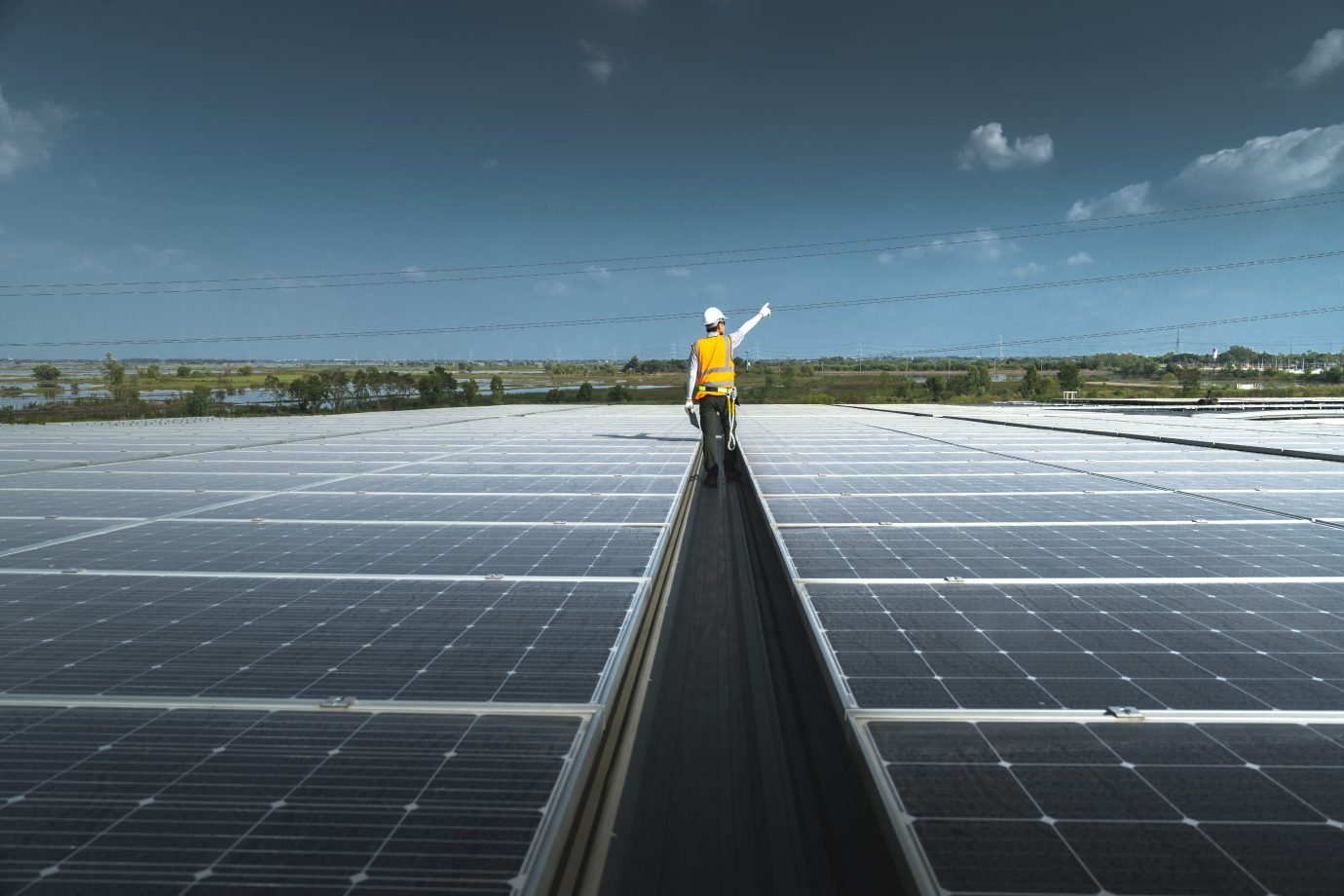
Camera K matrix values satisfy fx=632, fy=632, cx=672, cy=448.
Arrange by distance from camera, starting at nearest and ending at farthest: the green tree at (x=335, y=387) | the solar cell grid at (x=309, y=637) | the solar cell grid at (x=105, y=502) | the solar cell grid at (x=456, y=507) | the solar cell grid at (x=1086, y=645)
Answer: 1. the solar cell grid at (x=1086, y=645)
2. the solar cell grid at (x=309, y=637)
3. the solar cell grid at (x=456, y=507)
4. the solar cell grid at (x=105, y=502)
5. the green tree at (x=335, y=387)

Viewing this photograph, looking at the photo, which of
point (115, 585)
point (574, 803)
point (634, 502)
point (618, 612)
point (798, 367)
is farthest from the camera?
point (798, 367)

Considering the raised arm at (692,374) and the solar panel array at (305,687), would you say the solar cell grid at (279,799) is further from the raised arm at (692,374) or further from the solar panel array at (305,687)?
the raised arm at (692,374)

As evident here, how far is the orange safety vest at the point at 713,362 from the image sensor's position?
28.7 ft

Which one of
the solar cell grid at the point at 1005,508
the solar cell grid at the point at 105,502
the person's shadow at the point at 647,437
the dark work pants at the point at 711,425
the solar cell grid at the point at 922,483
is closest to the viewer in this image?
the solar cell grid at the point at 1005,508

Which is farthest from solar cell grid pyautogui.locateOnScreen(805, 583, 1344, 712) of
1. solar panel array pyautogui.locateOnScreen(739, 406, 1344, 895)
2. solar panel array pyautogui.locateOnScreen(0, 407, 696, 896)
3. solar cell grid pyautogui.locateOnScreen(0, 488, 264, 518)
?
solar cell grid pyautogui.locateOnScreen(0, 488, 264, 518)

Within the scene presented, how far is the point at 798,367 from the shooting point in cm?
8038

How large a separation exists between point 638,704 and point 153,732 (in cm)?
169

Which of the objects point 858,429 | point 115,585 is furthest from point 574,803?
point 858,429

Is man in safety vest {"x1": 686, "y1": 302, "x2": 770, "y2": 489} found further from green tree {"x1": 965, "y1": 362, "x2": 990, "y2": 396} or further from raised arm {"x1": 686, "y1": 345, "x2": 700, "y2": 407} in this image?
green tree {"x1": 965, "y1": 362, "x2": 990, "y2": 396}

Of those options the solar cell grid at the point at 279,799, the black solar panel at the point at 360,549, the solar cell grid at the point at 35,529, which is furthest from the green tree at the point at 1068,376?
the solar cell grid at the point at 279,799

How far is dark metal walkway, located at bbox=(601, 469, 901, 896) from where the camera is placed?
1.89 meters

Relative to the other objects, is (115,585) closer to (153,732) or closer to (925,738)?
(153,732)

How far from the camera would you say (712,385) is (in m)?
8.75

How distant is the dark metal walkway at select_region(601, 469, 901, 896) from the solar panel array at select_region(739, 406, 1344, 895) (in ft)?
0.90
